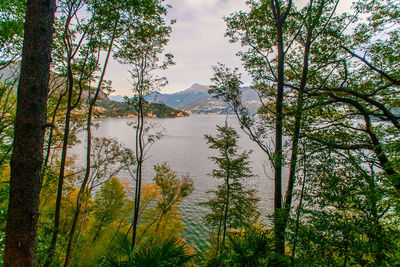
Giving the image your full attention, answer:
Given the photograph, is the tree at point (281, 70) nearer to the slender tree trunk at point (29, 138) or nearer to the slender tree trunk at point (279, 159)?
the slender tree trunk at point (279, 159)

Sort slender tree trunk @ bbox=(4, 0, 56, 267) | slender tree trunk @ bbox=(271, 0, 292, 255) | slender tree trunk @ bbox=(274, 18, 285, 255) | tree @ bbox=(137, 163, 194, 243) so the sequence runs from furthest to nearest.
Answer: tree @ bbox=(137, 163, 194, 243) → slender tree trunk @ bbox=(271, 0, 292, 255) → slender tree trunk @ bbox=(274, 18, 285, 255) → slender tree trunk @ bbox=(4, 0, 56, 267)

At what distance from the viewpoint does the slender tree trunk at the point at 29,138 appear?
234 centimetres

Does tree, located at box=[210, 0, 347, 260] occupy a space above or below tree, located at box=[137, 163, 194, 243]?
above

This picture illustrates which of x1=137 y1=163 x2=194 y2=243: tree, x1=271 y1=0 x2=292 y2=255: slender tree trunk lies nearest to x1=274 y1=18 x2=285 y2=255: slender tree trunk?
x1=271 y1=0 x2=292 y2=255: slender tree trunk

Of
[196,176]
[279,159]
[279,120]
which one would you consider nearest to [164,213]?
[279,159]

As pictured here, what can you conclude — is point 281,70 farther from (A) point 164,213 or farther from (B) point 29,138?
(A) point 164,213

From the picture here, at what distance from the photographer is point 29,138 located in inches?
95.6

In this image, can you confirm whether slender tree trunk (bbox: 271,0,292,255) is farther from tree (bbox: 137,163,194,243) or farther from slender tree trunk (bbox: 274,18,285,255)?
tree (bbox: 137,163,194,243)

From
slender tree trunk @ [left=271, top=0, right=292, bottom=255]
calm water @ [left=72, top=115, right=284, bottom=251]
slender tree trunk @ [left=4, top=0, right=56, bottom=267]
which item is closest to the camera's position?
slender tree trunk @ [left=4, top=0, right=56, bottom=267]

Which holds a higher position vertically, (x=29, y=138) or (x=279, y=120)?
(x=279, y=120)

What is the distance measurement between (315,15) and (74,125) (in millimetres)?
13056

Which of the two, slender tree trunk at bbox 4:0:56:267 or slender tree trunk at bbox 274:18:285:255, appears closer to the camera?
slender tree trunk at bbox 4:0:56:267

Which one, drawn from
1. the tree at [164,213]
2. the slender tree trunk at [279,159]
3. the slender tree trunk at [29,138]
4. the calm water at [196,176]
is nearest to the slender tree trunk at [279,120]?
the slender tree trunk at [279,159]

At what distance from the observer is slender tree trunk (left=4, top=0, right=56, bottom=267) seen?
2.34 metres
